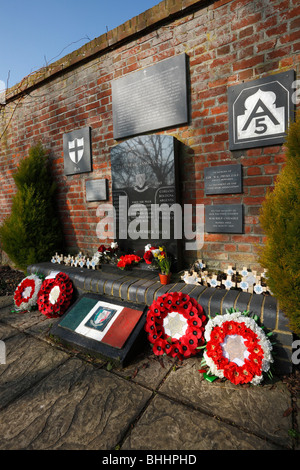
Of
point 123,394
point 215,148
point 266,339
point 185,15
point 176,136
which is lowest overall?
point 123,394

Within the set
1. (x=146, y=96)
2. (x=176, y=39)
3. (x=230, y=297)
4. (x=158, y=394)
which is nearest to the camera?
(x=158, y=394)

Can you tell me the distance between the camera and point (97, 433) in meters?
1.29

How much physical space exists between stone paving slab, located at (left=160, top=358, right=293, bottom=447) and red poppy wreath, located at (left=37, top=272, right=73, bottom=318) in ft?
5.02

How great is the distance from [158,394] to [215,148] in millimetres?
2249

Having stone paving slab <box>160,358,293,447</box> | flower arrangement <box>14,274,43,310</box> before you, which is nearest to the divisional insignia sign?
stone paving slab <box>160,358,293,447</box>

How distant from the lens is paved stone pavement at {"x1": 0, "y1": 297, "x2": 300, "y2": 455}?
4.04 ft

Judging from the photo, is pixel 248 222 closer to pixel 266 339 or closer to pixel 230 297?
pixel 230 297

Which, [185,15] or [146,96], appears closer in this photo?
[185,15]

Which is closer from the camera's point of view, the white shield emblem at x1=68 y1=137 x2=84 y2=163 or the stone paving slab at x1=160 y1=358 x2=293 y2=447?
the stone paving slab at x1=160 y1=358 x2=293 y2=447

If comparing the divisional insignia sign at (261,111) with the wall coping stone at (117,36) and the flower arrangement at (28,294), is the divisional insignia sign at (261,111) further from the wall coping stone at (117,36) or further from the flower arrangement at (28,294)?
the flower arrangement at (28,294)

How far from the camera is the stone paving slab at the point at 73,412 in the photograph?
1264mm

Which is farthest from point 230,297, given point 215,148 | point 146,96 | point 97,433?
point 146,96

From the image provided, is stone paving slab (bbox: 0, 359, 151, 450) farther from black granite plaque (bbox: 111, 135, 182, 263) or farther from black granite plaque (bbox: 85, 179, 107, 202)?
black granite plaque (bbox: 85, 179, 107, 202)

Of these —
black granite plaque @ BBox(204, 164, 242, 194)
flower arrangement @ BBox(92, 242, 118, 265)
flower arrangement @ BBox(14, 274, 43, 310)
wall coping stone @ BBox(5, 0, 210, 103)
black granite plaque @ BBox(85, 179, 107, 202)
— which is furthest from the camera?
black granite plaque @ BBox(85, 179, 107, 202)
